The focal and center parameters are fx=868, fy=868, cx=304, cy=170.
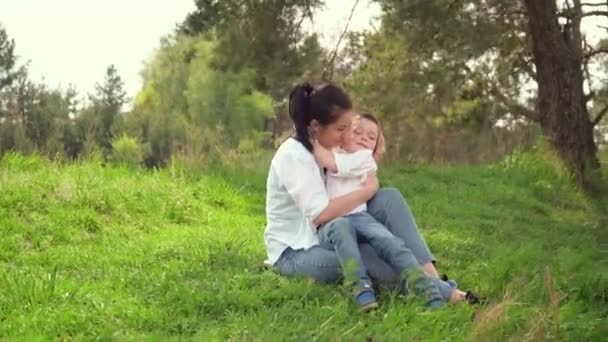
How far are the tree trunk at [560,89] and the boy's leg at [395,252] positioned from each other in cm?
824

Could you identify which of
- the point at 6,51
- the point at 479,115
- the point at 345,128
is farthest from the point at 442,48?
the point at 6,51

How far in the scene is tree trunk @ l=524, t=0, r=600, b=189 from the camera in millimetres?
12008

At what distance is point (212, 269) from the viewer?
15.4 ft

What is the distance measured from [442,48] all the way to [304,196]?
33.3ft

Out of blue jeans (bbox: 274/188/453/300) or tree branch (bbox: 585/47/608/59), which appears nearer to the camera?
blue jeans (bbox: 274/188/453/300)

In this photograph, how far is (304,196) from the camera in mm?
4293

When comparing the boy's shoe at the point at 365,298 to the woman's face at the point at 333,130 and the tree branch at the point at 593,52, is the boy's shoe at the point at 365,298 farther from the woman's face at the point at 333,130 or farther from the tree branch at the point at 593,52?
the tree branch at the point at 593,52

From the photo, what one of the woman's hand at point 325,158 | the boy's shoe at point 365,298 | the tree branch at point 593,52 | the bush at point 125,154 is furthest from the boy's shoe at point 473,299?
the tree branch at point 593,52

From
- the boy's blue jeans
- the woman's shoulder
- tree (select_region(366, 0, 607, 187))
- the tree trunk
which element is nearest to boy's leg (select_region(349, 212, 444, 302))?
the boy's blue jeans

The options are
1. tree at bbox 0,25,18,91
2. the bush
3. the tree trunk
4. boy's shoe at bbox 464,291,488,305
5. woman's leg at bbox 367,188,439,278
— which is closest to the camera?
boy's shoe at bbox 464,291,488,305

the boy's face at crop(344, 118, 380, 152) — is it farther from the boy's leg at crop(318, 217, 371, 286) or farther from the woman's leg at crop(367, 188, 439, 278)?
the boy's leg at crop(318, 217, 371, 286)

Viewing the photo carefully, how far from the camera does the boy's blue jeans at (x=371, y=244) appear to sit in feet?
13.0

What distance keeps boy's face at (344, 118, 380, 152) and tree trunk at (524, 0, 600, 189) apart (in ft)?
25.4

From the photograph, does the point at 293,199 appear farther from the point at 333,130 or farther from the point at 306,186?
the point at 333,130
